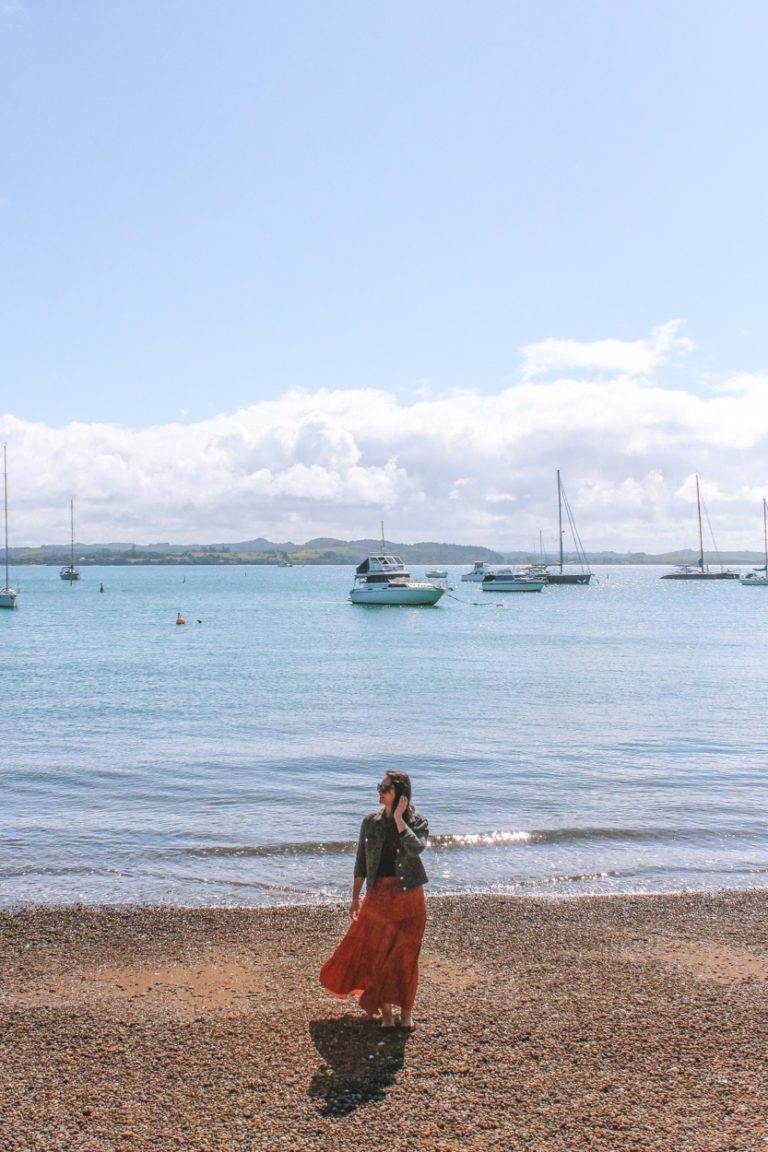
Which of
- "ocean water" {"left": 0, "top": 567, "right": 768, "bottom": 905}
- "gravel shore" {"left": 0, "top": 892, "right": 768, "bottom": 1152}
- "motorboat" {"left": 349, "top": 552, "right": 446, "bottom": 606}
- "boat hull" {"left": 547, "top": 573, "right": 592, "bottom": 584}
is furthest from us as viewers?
"boat hull" {"left": 547, "top": 573, "right": 592, "bottom": 584}

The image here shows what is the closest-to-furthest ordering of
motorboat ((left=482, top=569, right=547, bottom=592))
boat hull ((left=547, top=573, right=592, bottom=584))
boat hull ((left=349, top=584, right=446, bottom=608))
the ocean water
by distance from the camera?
the ocean water < boat hull ((left=349, top=584, right=446, bottom=608)) < motorboat ((left=482, top=569, right=547, bottom=592)) < boat hull ((left=547, top=573, right=592, bottom=584))

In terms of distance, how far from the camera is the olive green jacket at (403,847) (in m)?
7.86

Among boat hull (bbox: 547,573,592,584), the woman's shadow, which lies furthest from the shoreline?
boat hull (bbox: 547,573,592,584)

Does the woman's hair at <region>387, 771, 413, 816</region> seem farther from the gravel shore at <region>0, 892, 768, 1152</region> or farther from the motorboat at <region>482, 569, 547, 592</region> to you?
the motorboat at <region>482, 569, 547, 592</region>

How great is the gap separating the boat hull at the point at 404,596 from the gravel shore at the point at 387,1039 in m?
84.8

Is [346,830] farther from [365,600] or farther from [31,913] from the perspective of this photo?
[365,600]

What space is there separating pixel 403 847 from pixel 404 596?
88815mm

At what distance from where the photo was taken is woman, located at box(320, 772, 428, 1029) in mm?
7914

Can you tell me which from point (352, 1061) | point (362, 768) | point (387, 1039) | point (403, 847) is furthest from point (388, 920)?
point (362, 768)

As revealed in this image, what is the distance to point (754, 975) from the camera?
31.2 feet

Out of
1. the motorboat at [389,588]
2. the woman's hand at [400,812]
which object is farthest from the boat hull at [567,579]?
the woman's hand at [400,812]

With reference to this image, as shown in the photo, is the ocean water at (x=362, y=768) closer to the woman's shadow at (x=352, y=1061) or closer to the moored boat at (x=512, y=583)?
the woman's shadow at (x=352, y=1061)

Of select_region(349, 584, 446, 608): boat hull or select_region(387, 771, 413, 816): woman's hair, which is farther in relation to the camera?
select_region(349, 584, 446, 608): boat hull

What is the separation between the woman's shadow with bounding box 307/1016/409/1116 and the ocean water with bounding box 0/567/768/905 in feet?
16.2
